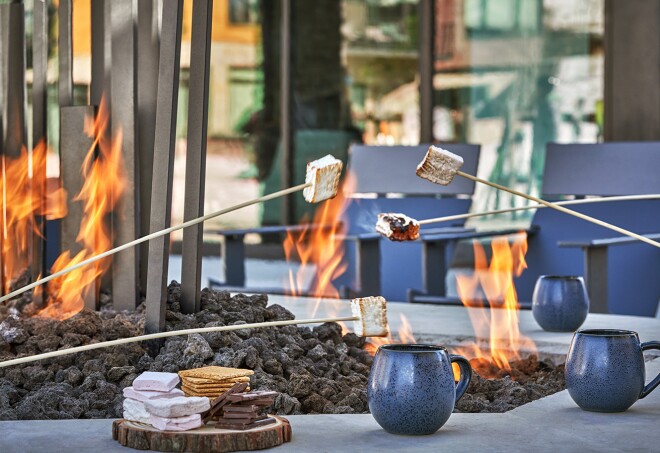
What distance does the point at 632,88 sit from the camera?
212 inches

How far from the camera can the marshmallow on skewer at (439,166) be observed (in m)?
1.63

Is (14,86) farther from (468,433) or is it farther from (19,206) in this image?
(468,433)

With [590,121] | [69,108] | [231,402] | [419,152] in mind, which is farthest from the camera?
[590,121]

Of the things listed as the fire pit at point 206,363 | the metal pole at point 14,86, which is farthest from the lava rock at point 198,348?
the metal pole at point 14,86

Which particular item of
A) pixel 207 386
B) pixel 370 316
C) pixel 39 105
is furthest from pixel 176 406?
pixel 39 105

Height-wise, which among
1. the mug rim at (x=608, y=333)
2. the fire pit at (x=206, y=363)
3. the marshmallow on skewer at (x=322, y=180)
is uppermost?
the marshmallow on skewer at (x=322, y=180)

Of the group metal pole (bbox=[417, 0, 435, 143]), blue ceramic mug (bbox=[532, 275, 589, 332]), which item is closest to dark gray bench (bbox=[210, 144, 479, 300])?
metal pole (bbox=[417, 0, 435, 143])

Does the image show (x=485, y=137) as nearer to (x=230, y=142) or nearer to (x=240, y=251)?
(x=230, y=142)

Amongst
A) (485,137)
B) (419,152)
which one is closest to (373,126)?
(485,137)

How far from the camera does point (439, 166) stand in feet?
5.39

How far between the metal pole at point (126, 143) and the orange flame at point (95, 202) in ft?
0.08

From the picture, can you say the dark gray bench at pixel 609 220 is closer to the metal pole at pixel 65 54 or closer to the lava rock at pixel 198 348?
the metal pole at pixel 65 54

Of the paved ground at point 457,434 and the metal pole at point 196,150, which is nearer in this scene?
the paved ground at point 457,434

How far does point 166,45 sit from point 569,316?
1166mm
